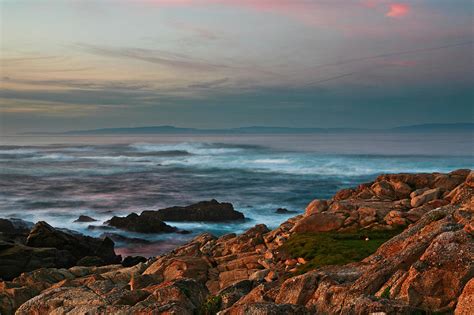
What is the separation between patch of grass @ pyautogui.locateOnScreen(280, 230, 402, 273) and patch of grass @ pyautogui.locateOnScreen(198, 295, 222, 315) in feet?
30.9

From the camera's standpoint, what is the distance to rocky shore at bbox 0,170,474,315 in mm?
17859

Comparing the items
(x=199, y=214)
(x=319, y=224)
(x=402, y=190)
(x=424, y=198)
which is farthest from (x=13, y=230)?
(x=424, y=198)

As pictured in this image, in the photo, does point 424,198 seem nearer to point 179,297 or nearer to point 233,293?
point 233,293

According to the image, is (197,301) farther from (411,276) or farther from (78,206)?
(78,206)

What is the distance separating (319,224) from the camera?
39.6 meters

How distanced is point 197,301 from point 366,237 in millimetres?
16886

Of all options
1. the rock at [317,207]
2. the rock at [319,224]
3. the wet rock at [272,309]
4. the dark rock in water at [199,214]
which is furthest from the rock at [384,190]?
the dark rock in water at [199,214]

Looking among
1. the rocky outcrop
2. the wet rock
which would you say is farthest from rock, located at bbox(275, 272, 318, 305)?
the rocky outcrop

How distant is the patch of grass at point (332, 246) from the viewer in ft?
101

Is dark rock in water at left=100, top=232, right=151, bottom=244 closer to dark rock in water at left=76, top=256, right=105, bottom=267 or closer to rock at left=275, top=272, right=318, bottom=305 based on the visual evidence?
dark rock in water at left=76, top=256, right=105, bottom=267

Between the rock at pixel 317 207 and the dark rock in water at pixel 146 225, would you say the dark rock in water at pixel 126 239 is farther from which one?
the rock at pixel 317 207

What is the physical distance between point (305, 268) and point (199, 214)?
161ft

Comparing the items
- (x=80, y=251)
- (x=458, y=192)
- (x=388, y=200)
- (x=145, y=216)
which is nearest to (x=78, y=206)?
(x=145, y=216)

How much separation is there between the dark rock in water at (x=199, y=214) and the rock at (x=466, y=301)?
63.4 meters
